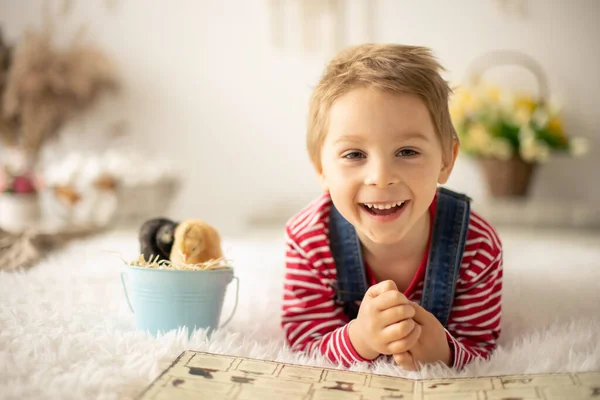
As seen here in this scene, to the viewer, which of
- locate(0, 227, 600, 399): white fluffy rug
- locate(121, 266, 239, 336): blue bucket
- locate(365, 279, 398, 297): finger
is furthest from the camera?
locate(121, 266, 239, 336): blue bucket

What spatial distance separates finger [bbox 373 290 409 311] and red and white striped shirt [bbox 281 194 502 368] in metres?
0.15

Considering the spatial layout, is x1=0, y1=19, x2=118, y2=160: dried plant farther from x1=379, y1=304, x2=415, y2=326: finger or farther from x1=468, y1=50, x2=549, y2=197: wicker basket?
x1=379, y1=304, x2=415, y2=326: finger

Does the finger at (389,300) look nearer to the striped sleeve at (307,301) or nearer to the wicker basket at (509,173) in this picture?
the striped sleeve at (307,301)

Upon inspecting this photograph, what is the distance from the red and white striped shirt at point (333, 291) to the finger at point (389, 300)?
153mm

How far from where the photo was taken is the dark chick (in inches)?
40.6

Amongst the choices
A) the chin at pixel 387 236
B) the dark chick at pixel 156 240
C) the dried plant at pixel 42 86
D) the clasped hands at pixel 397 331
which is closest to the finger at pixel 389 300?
the clasped hands at pixel 397 331

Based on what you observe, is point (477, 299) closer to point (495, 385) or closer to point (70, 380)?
point (495, 385)

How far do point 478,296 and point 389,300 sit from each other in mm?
255

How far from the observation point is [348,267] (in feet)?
3.42

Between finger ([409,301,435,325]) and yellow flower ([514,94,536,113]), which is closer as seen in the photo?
finger ([409,301,435,325])

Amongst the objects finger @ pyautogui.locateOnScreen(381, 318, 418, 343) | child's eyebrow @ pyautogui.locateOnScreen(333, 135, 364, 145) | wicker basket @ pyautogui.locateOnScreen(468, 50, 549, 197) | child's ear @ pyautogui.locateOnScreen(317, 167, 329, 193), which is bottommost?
wicker basket @ pyautogui.locateOnScreen(468, 50, 549, 197)

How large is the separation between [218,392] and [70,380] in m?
0.17

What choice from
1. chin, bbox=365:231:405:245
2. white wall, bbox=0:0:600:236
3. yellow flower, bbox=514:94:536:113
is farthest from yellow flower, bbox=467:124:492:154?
chin, bbox=365:231:405:245

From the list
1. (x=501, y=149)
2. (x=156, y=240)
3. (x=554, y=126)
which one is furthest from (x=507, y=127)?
(x=156, y=240)
